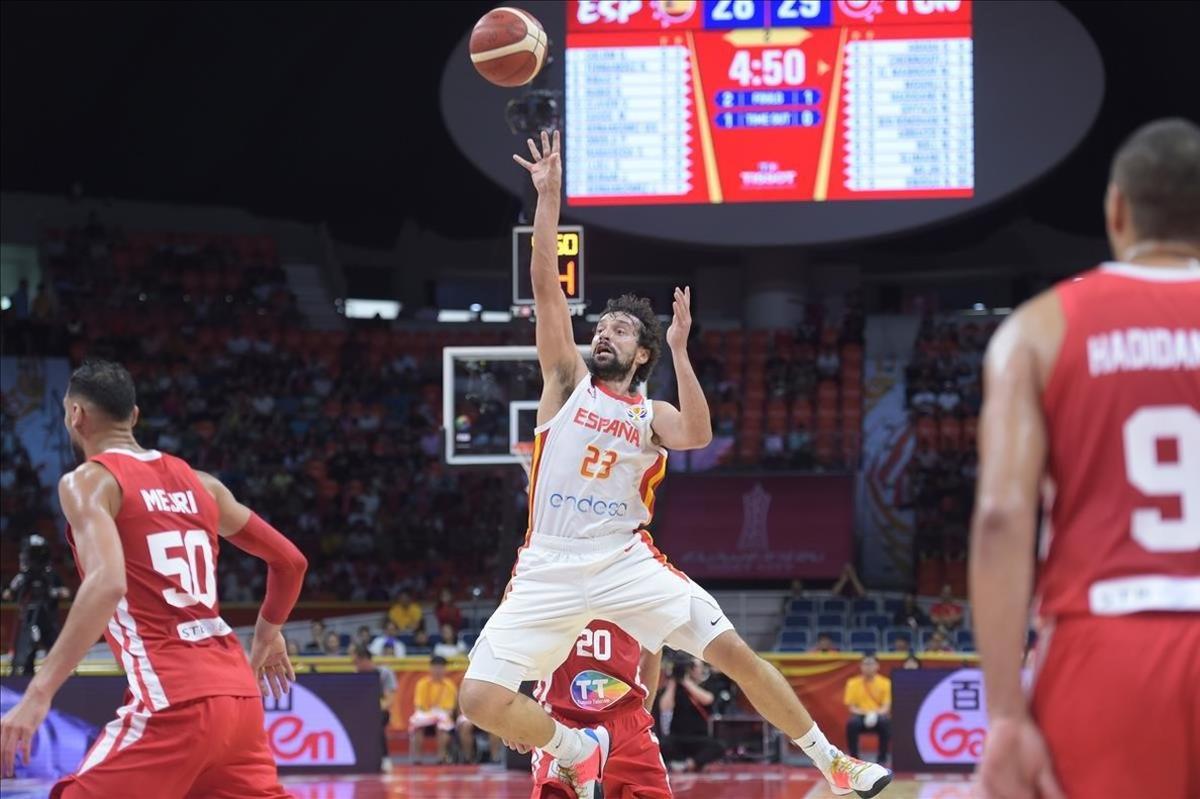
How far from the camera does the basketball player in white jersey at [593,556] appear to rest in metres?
5.96

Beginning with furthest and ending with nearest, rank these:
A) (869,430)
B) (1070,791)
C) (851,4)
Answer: (869,430) → (851,4) → (1070,791)

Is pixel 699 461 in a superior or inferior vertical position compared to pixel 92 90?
inferior

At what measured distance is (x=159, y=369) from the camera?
2417 centimetres

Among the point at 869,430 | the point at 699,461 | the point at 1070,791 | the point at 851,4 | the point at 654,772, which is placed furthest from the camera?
the point at 869,430

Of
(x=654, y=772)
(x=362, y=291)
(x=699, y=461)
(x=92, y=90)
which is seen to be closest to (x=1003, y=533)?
(x=654, y=772)

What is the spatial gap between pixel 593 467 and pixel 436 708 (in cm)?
907

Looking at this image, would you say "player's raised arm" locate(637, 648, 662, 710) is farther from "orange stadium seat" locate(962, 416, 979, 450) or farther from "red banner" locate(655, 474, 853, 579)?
"orange stadium seat" locate(962, 416, 979, 450)

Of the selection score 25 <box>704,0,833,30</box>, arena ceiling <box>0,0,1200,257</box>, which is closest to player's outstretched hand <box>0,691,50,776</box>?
score 25 <box>704,0,833,30</box>

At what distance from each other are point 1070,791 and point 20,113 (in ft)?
81.5

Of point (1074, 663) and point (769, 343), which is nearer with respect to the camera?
point (1074, 663)

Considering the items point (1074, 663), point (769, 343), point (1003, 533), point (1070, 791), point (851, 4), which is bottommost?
point (1070, 791)

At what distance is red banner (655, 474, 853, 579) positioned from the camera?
22516mm

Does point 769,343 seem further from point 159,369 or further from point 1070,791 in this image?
point 1070,791

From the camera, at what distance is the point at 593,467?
6191mm
